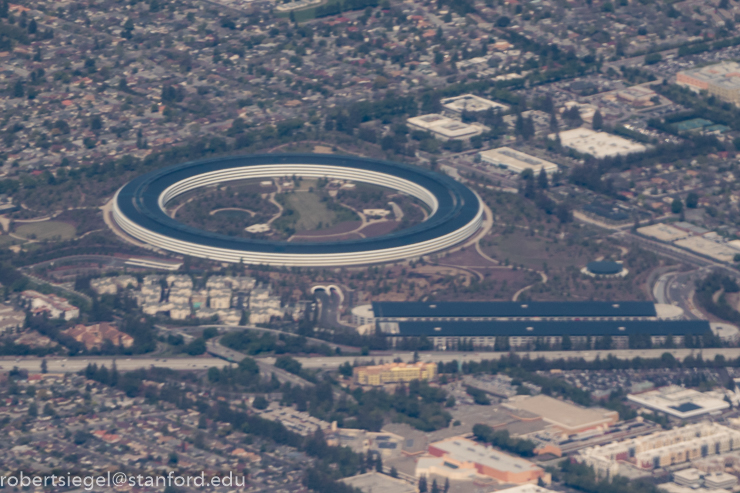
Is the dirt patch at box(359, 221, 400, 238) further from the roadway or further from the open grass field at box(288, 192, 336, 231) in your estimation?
the roadway

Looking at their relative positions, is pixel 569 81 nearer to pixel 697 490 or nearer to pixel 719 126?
pixel 719 126

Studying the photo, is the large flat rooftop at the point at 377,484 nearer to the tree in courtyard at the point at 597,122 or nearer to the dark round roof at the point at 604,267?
the dark round roof at the point at 604,267

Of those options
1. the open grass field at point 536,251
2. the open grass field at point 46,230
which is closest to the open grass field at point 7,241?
the open grass field at point 46,230

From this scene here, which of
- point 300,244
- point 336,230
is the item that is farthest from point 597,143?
point 300,244

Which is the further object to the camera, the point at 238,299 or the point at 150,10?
the point at 150,10

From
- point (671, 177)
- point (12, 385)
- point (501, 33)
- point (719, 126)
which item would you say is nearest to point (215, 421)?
point (12, 385)

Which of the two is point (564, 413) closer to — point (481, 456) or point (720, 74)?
point (481, 456)
